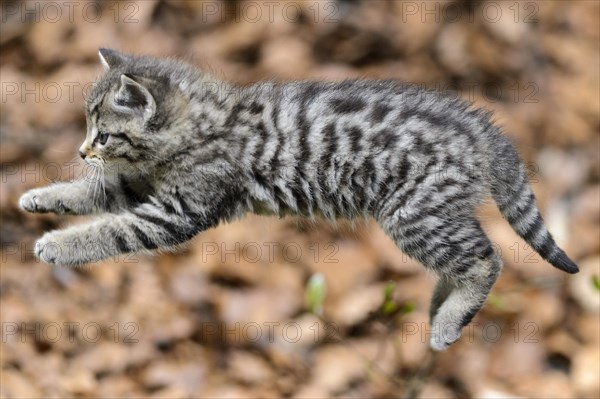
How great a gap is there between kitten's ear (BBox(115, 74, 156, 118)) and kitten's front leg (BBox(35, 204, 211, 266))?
13.6 inches

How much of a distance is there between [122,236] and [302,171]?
66cm

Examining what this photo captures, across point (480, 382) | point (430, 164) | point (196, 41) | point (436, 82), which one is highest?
point (430, 164)

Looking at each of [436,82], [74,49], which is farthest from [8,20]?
[436,82]

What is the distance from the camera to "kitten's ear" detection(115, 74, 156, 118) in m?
3.16

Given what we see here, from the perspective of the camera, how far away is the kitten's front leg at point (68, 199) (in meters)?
3.31

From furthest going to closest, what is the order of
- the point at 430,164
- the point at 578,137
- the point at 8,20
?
the point at 578,137
the point at 8,20
the point at 430,164

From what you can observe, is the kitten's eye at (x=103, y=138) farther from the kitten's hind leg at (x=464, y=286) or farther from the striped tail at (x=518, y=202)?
the striped tail at (x=518, y=202)

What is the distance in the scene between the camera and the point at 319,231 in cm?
526

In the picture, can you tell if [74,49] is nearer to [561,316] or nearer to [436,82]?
[436,82]

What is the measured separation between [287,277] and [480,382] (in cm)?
120

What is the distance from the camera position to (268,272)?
5.15 m
